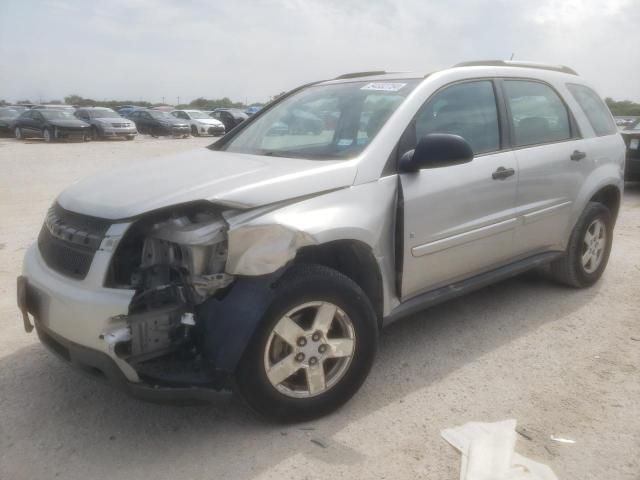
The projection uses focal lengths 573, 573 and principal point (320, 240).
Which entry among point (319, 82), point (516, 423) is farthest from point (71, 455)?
point (319, 82)

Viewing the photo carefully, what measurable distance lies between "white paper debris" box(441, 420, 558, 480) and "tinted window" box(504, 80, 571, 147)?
6.49 ft

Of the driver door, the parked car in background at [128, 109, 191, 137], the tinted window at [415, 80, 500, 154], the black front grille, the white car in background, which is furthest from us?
the white car in background

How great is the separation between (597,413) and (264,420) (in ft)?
5.56

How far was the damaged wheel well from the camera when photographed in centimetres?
292

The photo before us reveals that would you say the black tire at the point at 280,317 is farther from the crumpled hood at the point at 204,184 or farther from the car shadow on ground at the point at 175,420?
the crumpled hood at the point at 204,184

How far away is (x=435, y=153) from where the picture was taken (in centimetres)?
304

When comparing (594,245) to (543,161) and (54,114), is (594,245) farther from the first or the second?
(54,114)

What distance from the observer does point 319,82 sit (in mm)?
4168

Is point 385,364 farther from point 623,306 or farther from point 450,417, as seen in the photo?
point 623,306

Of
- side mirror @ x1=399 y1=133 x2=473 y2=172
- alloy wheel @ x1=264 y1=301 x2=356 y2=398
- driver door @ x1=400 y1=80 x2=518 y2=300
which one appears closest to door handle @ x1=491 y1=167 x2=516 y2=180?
driver door @ x1=400 y1=80 x2=518 y2=300

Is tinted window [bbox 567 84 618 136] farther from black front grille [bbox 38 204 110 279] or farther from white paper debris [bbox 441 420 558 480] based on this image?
black front grille [bbox 38 204 110 279]

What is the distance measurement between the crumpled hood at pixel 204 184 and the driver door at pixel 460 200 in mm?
512

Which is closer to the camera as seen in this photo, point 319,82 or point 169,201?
point 169,201

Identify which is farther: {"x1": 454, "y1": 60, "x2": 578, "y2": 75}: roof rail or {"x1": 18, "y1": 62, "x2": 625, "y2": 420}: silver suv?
{"x1": 454, "y1": 60, "x2": 578, "y2": 75}: roof rail
